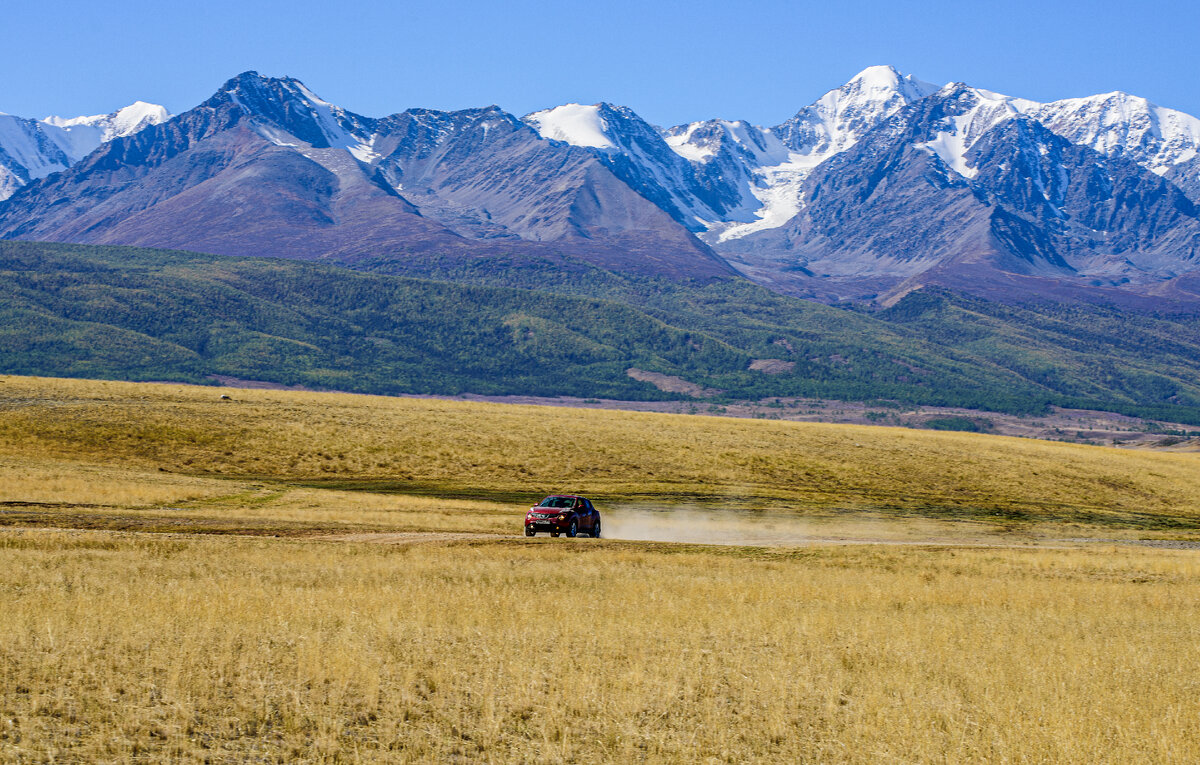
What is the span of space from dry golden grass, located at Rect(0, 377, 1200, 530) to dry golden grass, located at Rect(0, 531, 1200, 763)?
110ft

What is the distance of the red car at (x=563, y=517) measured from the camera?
39.0 m

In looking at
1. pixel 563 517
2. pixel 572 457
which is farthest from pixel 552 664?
pixel 572 457

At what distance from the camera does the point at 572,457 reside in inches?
2790

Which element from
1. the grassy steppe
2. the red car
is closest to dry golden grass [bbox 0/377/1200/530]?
the grassy steppe

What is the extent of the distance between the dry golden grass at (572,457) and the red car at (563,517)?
18335mm

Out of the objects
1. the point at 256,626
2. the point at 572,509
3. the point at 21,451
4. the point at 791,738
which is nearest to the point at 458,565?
the point at 256,626

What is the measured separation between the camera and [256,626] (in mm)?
18031

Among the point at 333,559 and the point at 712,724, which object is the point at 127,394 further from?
the point at 712,724

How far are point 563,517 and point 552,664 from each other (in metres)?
22.5

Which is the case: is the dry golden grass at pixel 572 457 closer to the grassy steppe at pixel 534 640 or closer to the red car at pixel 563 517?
the grassy steppe at pixel 534 640

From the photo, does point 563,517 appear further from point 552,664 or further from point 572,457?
point 572,457

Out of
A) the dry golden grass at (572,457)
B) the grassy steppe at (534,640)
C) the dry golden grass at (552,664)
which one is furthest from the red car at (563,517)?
the dry golden grass at (572,457)

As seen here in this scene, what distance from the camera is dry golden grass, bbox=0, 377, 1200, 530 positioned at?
6216 cm

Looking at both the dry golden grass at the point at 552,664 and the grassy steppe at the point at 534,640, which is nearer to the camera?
the dry golden grass at the point at 552,664
